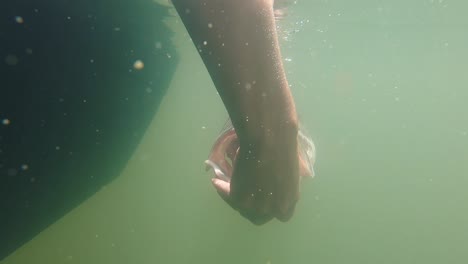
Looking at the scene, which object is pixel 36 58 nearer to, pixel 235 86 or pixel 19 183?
pixel 19 183

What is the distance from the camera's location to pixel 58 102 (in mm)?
3715

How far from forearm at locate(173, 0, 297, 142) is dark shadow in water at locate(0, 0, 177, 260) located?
2614 mm

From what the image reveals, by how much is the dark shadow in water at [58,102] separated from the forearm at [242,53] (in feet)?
Result: 8.58

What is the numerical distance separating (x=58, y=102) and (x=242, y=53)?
341cm

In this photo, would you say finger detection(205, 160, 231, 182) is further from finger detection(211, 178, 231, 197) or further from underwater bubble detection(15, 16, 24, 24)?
underwater bubble detection(15, 16, 24, 24)

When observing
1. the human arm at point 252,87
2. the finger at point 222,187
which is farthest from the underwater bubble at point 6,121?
the human arm at point 252,87

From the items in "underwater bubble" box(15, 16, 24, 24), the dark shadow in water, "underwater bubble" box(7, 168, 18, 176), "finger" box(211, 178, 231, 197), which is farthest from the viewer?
"underwater bubble" box(7, 168, 18, 176)

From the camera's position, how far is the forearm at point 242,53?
0.85m

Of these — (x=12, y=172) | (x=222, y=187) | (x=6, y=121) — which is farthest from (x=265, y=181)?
(x=12, y=172)

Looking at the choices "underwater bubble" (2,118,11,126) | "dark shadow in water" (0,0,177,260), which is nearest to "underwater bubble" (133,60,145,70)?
"dark shadow in water" (0,0,177,260)

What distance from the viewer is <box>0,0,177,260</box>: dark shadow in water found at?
10.0 ft

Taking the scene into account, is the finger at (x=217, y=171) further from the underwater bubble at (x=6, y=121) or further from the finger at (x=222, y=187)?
the underwater bubble at (x=6, y=121)

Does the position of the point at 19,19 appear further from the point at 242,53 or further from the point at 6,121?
the point at 242,53

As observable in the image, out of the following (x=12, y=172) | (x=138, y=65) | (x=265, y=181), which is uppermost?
(x=265, y=181)
